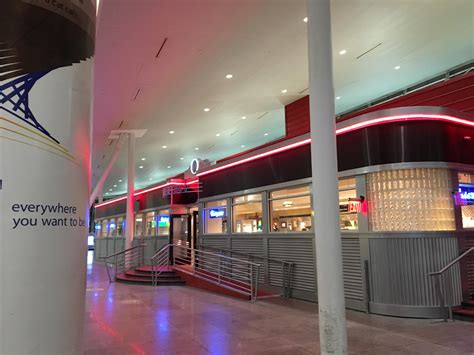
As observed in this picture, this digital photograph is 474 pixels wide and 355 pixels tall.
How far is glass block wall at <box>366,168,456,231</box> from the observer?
707cm

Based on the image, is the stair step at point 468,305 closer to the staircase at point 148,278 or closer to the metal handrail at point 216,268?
the metal handrail at point 216,268

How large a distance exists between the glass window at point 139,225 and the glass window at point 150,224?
2.22 feet

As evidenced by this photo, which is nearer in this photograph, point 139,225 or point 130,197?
point 130,197

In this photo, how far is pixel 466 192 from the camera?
24.2 ft

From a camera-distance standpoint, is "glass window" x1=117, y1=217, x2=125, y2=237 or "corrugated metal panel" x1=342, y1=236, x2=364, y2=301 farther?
"glass window" x1=117, y1=217, x2=125, y2=237

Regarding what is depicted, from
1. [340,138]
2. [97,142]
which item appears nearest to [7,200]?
[340,138]

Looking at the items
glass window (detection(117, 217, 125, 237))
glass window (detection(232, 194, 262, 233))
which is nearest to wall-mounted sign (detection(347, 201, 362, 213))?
glass window (detection(232, 194, 262, 233))

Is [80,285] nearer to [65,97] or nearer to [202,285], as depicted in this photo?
[65,97]

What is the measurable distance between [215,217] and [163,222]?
4.91 m

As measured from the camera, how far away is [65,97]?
2.39 m

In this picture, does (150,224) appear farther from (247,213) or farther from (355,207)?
(355,207)

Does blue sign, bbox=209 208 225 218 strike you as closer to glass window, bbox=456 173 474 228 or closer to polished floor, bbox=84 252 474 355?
polished floor, bbox=84 252 474 355

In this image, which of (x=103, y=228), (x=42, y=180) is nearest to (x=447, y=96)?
(x=42, y=180)

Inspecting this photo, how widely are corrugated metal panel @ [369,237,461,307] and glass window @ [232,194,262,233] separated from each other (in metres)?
3.91
